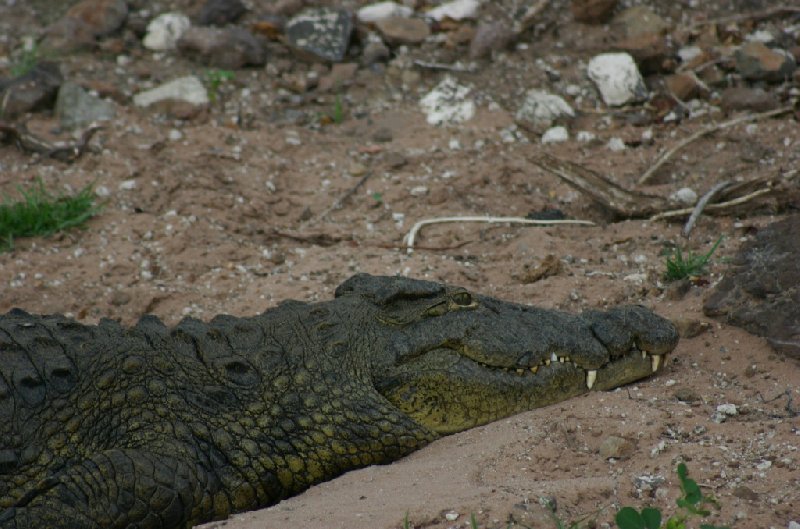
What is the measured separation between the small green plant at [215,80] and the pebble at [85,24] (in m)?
1.19

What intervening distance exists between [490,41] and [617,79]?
46.2 inches

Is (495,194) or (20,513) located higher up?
(20,513)

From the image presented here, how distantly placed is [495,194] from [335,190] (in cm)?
118

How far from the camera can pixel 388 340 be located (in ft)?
14.1

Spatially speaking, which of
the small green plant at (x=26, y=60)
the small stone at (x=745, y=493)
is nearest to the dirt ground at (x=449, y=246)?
the small stone at (x=745, y=493)

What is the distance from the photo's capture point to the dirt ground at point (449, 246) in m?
3.38

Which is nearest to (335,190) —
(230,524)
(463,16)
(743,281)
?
(463,16)

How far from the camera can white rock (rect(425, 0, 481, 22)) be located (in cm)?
849

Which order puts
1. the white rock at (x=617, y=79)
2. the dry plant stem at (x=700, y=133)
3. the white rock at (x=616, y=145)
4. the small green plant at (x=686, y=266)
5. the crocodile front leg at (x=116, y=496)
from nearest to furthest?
1. the crocodile front leg at (x=116, y=496)
2. the small green plant at (x=686, y=266)
3. the dry plant stem at (x=700, y=133)
4. the white rock at (x=616, y=145)
5. the white rock at (x=617, y=79)

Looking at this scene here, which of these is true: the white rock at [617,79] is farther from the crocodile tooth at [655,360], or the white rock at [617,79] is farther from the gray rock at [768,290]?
the crocodile tooth at [655,360]

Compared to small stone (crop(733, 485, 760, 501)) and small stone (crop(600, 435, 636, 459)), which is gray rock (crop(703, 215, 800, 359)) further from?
small stone (crop(733, 485, 760, 501))

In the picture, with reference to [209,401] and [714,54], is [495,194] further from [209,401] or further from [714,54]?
[209,401]

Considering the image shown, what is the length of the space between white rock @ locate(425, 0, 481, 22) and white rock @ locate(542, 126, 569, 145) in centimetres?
173

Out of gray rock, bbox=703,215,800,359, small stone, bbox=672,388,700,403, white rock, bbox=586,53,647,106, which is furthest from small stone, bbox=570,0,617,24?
small stone, bbox=672,388,700,403
